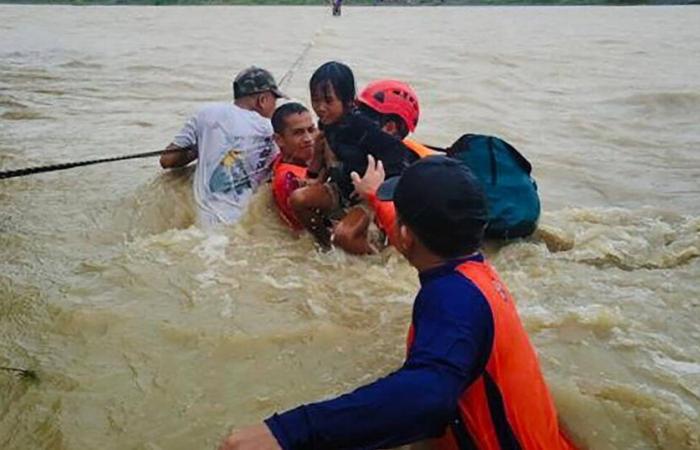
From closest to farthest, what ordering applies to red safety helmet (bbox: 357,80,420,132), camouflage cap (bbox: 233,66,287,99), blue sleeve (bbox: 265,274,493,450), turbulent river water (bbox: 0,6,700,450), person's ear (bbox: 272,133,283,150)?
blue sleeve (bbox: 265,274,493,450) < turbulent river water (bbox: 0,6,700,450) < red safety helmet (bbox: 357,80,420,132) < person's ear (bbox: 272,133,283,150) < camouflage cap (bbox: 233,66,287,99)

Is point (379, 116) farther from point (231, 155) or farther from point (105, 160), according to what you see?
point (105, 160)

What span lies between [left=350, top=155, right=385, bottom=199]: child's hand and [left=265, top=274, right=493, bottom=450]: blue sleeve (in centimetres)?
179

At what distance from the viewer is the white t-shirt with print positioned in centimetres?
510

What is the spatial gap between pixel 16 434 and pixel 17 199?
3.66 metres

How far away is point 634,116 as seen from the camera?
10148mm

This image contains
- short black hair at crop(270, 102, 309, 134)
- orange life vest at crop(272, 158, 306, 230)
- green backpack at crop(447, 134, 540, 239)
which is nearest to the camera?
green backpack at crop(447, 134, 540, 239)

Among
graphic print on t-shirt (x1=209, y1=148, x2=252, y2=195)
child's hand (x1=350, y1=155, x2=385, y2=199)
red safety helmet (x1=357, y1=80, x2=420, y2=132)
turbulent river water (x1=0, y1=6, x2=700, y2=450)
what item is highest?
red safety helmet (x1=357, y1=80, x2=420, y2=132)

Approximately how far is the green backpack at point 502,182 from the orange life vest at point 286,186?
1048 mm

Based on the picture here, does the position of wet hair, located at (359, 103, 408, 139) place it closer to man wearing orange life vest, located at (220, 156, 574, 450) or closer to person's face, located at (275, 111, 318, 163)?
person's face, located at (275, 111, 318, 163)

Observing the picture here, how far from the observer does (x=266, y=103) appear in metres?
5.49

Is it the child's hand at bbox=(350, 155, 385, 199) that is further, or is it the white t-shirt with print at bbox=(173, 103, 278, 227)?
the white t-shirt with print at bbox=(173, 103, 278, 227)

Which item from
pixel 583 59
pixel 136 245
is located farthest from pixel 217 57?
pixel 136 245

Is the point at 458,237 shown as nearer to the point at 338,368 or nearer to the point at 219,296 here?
the point at 338,368

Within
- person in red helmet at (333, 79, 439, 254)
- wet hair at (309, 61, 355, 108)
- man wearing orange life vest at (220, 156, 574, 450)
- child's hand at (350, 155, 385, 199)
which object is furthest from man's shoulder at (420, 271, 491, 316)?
wet hair at (309, 61, 355, 108)
